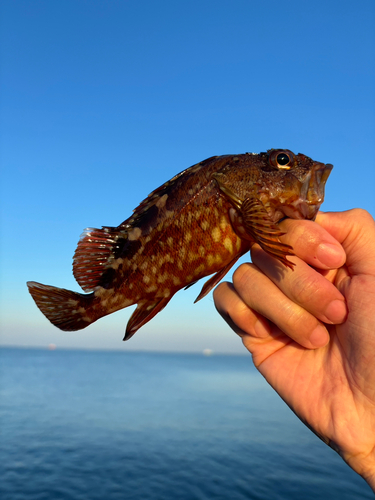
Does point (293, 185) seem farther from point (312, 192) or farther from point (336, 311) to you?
point (336, 311)

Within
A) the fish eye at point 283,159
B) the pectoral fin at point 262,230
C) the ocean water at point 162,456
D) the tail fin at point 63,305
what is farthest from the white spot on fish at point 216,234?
the ocean water at point 162,456

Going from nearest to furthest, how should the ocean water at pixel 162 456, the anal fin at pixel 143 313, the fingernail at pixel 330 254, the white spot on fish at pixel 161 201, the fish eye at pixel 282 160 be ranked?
the fingernail at pixel 330 254, the fish eye at pixel 282 160, the anal fin at pixel 143 313, the white spot on fish at pixel 161 201, the ocean water at pixel 162 456

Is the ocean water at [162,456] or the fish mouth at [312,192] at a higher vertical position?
the fish mouth at [312,192]

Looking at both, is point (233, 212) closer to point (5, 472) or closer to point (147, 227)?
point (147, 227)

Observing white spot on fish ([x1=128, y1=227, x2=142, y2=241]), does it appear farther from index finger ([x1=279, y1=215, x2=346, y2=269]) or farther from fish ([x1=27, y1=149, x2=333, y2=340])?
index finger ([x1=279, y1=215, x2=346, y2=269])

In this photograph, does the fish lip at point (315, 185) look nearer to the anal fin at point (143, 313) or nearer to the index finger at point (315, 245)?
the index finger at point (315, 245)

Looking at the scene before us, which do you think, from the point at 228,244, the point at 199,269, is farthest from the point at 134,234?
the point at 228,244

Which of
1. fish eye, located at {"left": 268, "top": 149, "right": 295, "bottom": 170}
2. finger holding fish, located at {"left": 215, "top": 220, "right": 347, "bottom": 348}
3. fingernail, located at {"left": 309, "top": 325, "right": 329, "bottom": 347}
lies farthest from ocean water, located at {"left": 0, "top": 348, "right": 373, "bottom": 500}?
fish eye, located at {"left": 268, "top": 149, "right": 295, "bottom": 170}
